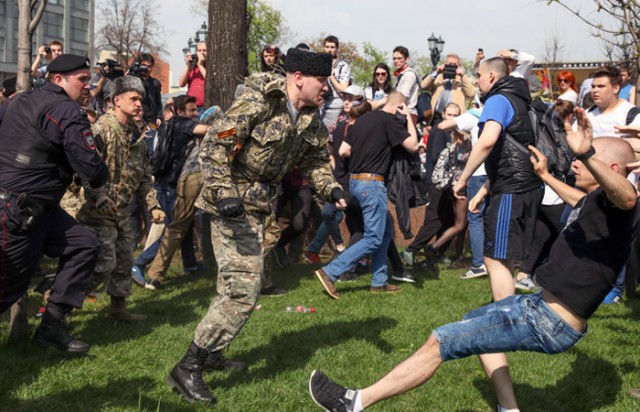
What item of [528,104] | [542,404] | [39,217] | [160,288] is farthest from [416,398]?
[160,288]

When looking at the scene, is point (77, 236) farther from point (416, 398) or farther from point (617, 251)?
point (617, 251)

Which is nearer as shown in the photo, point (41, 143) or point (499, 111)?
point (41, 143)

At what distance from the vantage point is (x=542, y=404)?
5.11 m

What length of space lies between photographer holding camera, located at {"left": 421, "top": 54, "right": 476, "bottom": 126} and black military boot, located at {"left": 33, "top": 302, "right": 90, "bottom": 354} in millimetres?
8116

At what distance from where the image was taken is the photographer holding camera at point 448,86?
12305 mm

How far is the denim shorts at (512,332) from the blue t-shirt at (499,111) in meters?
1.97

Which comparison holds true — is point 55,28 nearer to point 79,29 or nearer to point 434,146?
point 79,29

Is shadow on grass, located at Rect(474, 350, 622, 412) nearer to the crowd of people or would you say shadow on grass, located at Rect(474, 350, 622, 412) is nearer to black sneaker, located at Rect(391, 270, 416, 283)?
the crowd of people

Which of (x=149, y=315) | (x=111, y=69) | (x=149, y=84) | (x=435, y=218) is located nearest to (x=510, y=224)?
(x=149, y=315)

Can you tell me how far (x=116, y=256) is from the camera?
7156mm

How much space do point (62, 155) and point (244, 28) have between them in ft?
17.2

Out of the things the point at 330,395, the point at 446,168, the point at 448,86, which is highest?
the point at 448,86

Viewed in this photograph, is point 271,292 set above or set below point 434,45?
below

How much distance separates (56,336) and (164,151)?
160 inches
